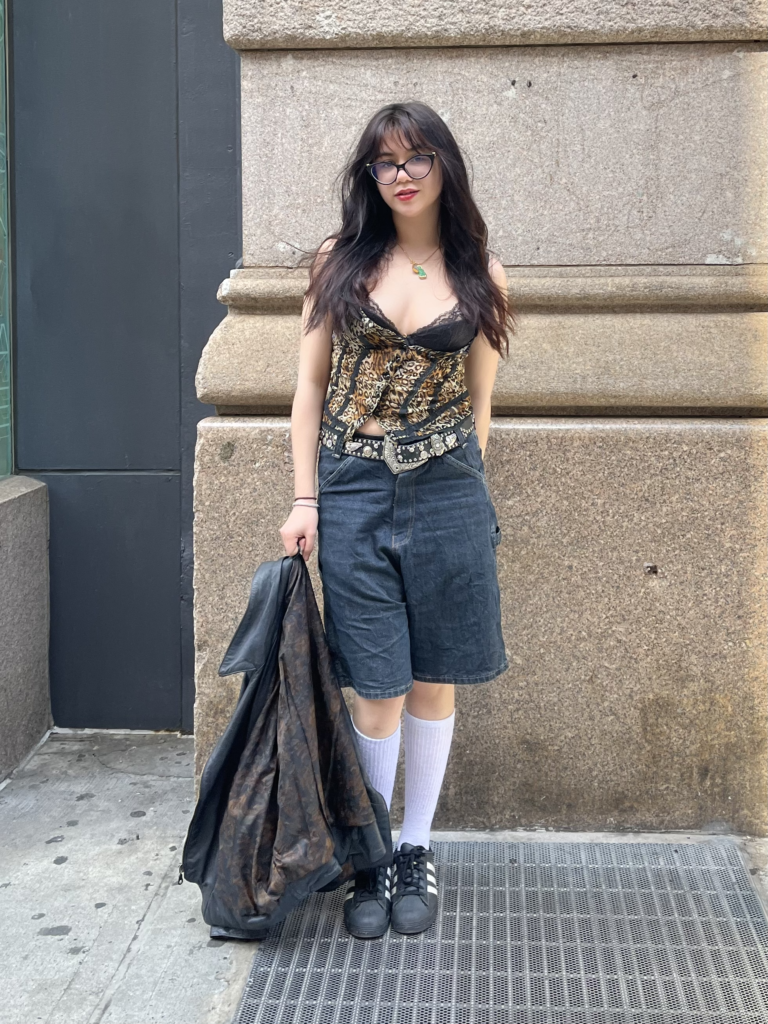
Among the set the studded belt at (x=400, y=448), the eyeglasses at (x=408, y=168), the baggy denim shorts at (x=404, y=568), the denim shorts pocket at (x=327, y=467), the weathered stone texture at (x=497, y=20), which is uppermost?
the weathered stone texture at (x=497, y=20)

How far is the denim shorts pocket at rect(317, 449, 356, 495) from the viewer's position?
2.83 meters

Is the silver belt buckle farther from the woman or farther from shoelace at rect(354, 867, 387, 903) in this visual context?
shoelace at rect(354, 867, 387, 903)

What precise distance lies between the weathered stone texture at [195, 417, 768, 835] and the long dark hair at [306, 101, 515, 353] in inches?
27.6

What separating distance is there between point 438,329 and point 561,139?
114cm

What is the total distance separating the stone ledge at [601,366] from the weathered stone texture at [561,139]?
0.75ft

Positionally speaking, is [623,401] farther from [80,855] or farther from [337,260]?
[80,855]

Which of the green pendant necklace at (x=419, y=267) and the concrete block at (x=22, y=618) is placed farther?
the concrete block at (x=22, y=618)

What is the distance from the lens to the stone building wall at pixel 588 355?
3438 millimetres

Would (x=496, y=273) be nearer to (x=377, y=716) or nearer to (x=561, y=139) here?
(x=561, y=139)

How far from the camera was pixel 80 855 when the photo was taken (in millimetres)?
3502

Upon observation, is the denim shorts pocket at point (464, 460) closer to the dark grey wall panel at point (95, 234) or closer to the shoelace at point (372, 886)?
the shoelace at point (372, 886)

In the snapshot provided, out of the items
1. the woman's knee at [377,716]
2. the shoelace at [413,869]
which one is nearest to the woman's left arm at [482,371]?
the woman's knee at [377,716]

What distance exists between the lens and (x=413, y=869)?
10.1 feet

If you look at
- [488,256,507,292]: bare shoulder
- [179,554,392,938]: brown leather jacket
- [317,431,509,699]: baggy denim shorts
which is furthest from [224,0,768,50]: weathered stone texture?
[179,554,392,938]: brown leather jacket
